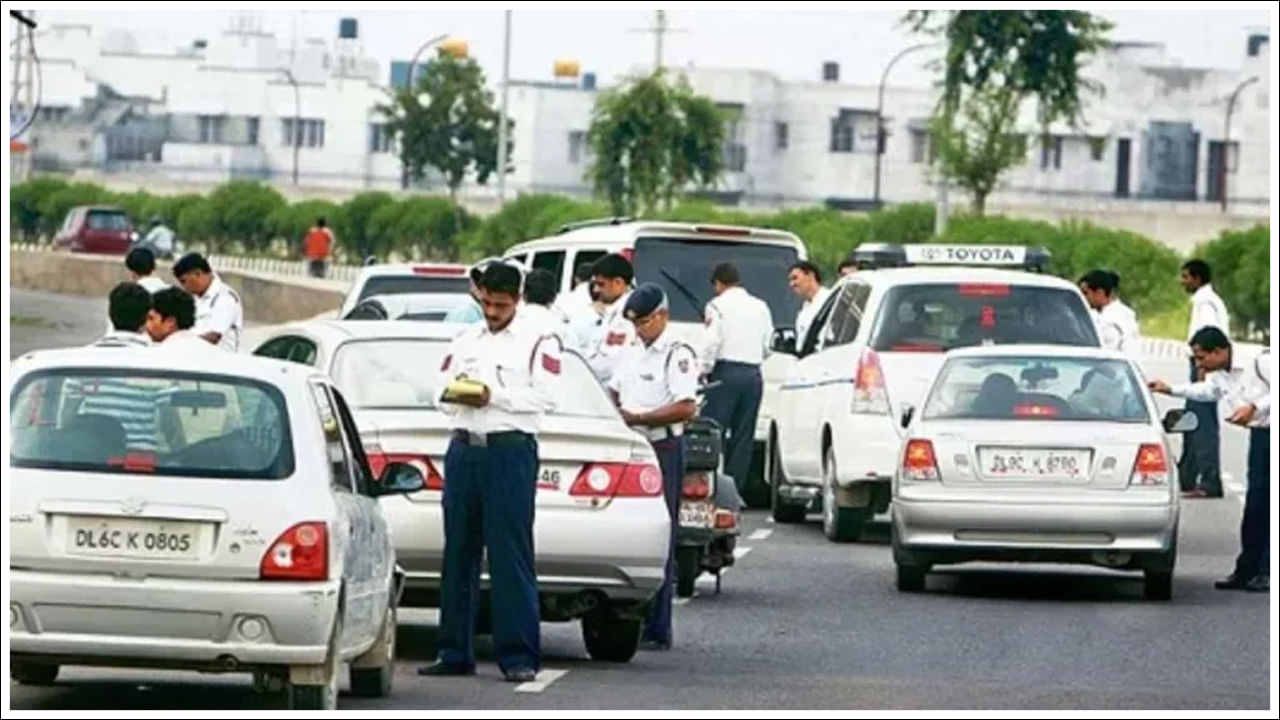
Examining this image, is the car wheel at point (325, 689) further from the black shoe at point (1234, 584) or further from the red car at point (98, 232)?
the red car at point (98, 232)

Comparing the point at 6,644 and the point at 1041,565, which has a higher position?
the point at 6,644

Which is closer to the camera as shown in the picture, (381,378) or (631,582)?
(631,582)

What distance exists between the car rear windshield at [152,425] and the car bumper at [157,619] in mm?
394

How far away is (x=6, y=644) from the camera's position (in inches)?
458

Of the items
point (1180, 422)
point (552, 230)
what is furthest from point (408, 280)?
point (552, 230)

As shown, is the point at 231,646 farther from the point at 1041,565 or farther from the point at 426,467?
the point at 1041,565

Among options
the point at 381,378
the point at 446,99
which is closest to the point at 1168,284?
the point at 446,99

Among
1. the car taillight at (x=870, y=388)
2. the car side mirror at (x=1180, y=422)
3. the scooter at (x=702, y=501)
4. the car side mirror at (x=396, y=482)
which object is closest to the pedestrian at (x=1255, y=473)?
the car side mirror at (x=1180, y=422)

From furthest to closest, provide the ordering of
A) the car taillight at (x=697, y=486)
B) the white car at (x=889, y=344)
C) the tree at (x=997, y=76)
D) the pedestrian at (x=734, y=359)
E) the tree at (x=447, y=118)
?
1. the tree at (x=447, y=118)
2. the tree at (x=997, y=76)
3. the pedestrian at (x=734, y=359)
4. the white car at (x=889, y=344)
5. the car taillight at (x=697, y=486)

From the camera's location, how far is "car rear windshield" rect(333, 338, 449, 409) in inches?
687

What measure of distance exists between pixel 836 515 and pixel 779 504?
6.02ft

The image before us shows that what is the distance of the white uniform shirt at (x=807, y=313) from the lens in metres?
26.8

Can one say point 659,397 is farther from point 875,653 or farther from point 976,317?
point 976,317

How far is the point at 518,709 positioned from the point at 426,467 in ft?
7.26
